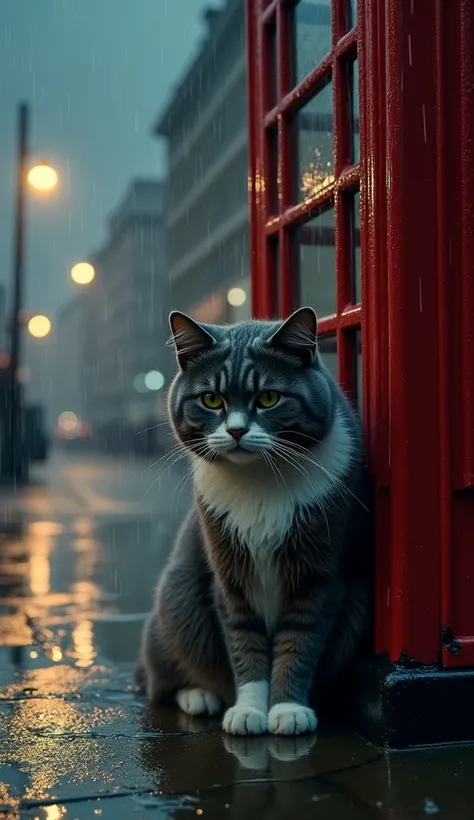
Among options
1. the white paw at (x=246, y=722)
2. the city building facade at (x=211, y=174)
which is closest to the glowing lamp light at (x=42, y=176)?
the city building facade at (x=211, y=174)

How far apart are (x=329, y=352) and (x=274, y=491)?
0.84 metres

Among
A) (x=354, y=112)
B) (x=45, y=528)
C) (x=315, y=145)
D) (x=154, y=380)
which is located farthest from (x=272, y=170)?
(x=154, y=380)

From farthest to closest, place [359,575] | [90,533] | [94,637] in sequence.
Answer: [90,533], [94,637], [359,575]

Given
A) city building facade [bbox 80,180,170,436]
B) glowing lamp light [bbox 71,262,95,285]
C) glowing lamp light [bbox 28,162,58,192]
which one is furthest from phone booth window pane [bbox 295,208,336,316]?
city building facade [bbox 80,180,170,436]

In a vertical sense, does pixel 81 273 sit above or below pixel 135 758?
above

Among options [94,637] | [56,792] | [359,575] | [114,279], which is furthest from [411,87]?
[114,279]

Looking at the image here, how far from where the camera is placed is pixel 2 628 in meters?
4.62

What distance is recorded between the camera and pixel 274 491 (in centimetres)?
275

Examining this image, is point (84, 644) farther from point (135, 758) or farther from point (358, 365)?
point (358, 365)

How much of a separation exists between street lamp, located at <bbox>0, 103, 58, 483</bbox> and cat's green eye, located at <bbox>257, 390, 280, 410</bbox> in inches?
604

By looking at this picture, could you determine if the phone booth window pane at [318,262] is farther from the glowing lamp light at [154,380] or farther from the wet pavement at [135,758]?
the glowing lamp light at [154,380]

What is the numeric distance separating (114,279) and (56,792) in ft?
227

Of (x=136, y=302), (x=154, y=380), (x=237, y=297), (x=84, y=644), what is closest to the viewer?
(x=84, y=644)

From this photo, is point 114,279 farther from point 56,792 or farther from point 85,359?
point 56,792
